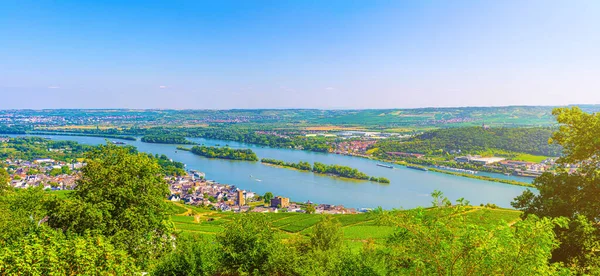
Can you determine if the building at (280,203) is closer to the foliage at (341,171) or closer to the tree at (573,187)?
the foliage at (341,171)

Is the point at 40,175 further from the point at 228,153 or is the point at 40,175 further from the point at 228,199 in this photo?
the point at 228,153

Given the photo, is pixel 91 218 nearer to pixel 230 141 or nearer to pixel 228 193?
pixel 228 193

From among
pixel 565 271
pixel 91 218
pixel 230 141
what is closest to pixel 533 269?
pixel 565 271

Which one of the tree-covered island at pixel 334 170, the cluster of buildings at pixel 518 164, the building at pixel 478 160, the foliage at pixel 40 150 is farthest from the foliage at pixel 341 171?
the foliage at pixel 40 150

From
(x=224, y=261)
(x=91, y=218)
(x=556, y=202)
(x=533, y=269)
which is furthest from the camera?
(x=224, y=261)

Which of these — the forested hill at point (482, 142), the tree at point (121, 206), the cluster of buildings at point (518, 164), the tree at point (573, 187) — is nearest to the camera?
the tree at point (121, 206)

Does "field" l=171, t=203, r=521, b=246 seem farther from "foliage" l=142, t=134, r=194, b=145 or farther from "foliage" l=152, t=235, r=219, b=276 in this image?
"foliage" l=142, t=134, r=194, b=145

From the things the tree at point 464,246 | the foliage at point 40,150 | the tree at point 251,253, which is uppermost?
the tree at point 464,246
